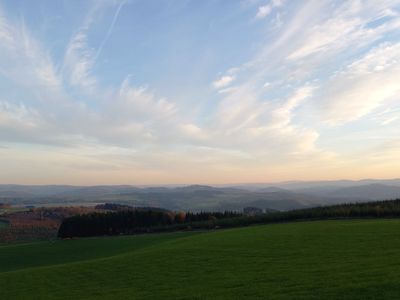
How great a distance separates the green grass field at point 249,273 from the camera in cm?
1310

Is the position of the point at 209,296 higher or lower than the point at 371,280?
lower

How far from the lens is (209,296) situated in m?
14.2

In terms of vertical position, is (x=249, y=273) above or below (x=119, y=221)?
above

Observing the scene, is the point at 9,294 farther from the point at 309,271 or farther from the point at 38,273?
the point at 309,271

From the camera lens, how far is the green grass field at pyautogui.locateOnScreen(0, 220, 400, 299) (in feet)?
43.0

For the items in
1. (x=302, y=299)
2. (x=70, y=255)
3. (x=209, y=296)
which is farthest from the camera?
(x=70, y=255)

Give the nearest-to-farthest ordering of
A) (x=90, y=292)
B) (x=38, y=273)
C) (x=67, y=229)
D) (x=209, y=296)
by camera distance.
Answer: (x=209, y=296) → (x=90, y=292) → (x=38, y=273) → (x=67, y=229)

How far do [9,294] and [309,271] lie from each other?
627 inches

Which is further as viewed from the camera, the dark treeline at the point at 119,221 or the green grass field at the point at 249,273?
the dark treeline at the point at 119,221

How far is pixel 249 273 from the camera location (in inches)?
688

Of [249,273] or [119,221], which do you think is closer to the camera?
[249,273]

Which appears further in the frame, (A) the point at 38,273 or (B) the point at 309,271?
(A) the point at 38,273

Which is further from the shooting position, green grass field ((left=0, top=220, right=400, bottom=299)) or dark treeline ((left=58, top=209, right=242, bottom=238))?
dark treeline ((left=58, top=209, right=242, bottom=238))

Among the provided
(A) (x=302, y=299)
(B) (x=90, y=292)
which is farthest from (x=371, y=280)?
(B) (x=90, y=292)
